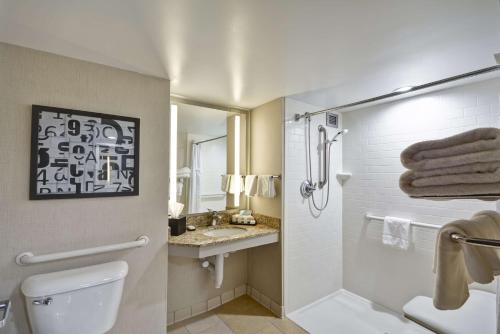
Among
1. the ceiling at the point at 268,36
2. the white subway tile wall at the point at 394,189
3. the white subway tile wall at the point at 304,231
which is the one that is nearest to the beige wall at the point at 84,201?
the ceiling at the point at 268,36

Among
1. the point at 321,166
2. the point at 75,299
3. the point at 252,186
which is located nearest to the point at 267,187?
the point at 252,186

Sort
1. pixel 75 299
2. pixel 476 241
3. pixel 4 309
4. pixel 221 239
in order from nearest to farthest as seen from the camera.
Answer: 1. pixel 476 241
2. pixel 4 309
3. pixel 75 299
4. pixel 221 239

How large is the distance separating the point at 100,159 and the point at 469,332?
2.47 meters

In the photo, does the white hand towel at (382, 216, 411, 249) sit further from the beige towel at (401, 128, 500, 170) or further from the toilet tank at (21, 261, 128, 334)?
the toilet tank at (21, 261, 128, 334)

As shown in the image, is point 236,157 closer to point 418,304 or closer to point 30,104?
→ point 30,104

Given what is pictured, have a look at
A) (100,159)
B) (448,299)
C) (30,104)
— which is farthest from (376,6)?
(30,104)

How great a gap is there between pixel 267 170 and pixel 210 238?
2.96 feet

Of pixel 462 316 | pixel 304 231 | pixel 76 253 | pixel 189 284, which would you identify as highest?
pixel 76 253

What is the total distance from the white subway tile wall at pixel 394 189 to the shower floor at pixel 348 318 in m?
0.12

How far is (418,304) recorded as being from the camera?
5.28ft

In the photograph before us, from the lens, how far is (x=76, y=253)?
1371 mm

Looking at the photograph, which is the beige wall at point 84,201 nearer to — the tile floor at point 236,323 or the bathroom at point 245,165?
the bathroom at point 245,165

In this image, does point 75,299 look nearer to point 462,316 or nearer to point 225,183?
point 225,183

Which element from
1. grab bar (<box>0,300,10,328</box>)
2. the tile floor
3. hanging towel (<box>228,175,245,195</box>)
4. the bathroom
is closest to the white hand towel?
the bathroom
